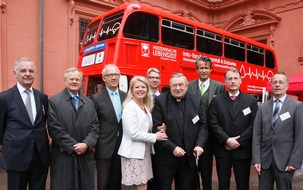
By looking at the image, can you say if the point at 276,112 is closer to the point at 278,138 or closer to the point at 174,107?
the point at 278,138

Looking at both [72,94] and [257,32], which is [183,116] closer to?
[72,94]

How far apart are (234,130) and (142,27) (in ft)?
15.3

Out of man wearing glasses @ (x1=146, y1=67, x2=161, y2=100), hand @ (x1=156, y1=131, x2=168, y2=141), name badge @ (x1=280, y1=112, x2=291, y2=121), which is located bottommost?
hand @ (x1=156, y1=131, x2=168, y2=141)

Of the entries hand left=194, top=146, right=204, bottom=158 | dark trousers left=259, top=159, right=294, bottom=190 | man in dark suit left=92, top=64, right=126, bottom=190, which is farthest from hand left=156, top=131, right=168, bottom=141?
dark trousers left=259, top=159, right=294, bottom=190

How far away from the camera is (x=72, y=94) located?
322 centimetres

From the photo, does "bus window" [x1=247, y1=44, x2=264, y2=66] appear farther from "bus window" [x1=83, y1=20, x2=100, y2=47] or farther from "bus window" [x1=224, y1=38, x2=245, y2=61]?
"bus window" [x1=83, y1=20, x2=100, y2=47]

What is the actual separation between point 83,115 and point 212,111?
1717mm

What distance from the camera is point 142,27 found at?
23.8 ft

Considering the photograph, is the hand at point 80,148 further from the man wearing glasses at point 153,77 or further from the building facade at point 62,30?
the building facade at point 62,30

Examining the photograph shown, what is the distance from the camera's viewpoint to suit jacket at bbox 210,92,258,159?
3434mm

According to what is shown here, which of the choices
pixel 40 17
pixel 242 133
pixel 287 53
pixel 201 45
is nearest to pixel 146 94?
pixel 242 133

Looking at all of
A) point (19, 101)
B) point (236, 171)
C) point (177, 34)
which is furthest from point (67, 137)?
point (177, 34)

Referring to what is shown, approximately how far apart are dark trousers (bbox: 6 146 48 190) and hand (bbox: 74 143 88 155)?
1.60ft

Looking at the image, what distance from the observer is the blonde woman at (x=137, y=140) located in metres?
3.02
